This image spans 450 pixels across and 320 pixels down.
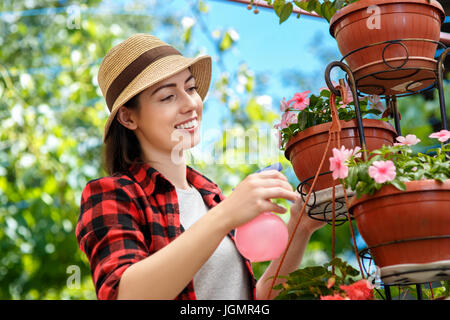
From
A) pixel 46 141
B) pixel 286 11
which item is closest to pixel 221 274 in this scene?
pixel 286 11

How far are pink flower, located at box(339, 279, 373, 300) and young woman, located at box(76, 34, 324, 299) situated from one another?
177mm

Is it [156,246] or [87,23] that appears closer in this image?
[156,246]

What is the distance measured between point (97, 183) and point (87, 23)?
3.56 metres

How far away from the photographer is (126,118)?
1262 mm

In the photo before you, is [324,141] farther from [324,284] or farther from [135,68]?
[135,68]

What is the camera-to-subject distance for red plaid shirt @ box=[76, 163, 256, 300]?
3.05 ft

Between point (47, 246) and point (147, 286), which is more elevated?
point (47, 246)

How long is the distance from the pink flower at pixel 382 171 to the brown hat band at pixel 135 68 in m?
0.57

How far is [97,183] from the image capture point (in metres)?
1.07

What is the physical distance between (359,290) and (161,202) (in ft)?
1.45

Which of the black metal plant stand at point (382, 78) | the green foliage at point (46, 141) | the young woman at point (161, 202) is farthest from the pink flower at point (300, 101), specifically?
the green foliage at point (46, 141)

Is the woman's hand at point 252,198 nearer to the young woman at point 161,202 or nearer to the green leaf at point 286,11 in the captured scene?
the young woman at point 161,202
